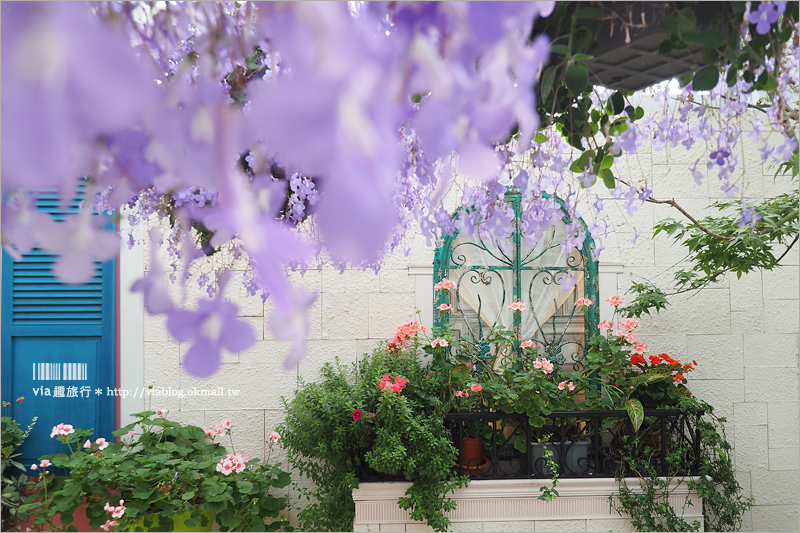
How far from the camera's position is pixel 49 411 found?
8.18 feet

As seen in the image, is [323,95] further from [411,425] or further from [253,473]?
[253,473]

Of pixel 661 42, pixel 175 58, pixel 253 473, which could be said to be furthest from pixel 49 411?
pixel 661 42

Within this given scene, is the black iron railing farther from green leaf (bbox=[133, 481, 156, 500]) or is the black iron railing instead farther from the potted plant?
green leaf (bbox=[133, 481, 156, 500])

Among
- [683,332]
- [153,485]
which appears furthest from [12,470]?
[683,332]

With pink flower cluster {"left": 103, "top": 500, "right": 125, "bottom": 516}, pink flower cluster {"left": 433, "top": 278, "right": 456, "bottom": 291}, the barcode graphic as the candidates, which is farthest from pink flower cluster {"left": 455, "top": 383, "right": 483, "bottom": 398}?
the barcode graphic

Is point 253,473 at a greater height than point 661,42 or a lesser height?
lesser

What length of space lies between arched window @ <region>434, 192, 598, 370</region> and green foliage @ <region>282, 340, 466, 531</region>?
1.58ft

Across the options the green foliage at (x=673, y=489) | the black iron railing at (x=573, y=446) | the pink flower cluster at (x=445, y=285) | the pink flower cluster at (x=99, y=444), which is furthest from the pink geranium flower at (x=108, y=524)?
the green foliage at (x=673, y=489)

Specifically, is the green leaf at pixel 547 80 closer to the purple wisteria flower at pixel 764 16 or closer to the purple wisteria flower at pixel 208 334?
the purple wisteria flower at pixel 764 16

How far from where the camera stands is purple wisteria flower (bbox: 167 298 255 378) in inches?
14.0

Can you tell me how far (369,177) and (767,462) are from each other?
3527 millimetres

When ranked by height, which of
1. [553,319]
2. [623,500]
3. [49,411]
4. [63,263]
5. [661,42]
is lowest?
[623,500]

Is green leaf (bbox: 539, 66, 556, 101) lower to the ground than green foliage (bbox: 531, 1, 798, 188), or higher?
lower

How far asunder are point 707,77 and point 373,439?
6.80 feet
